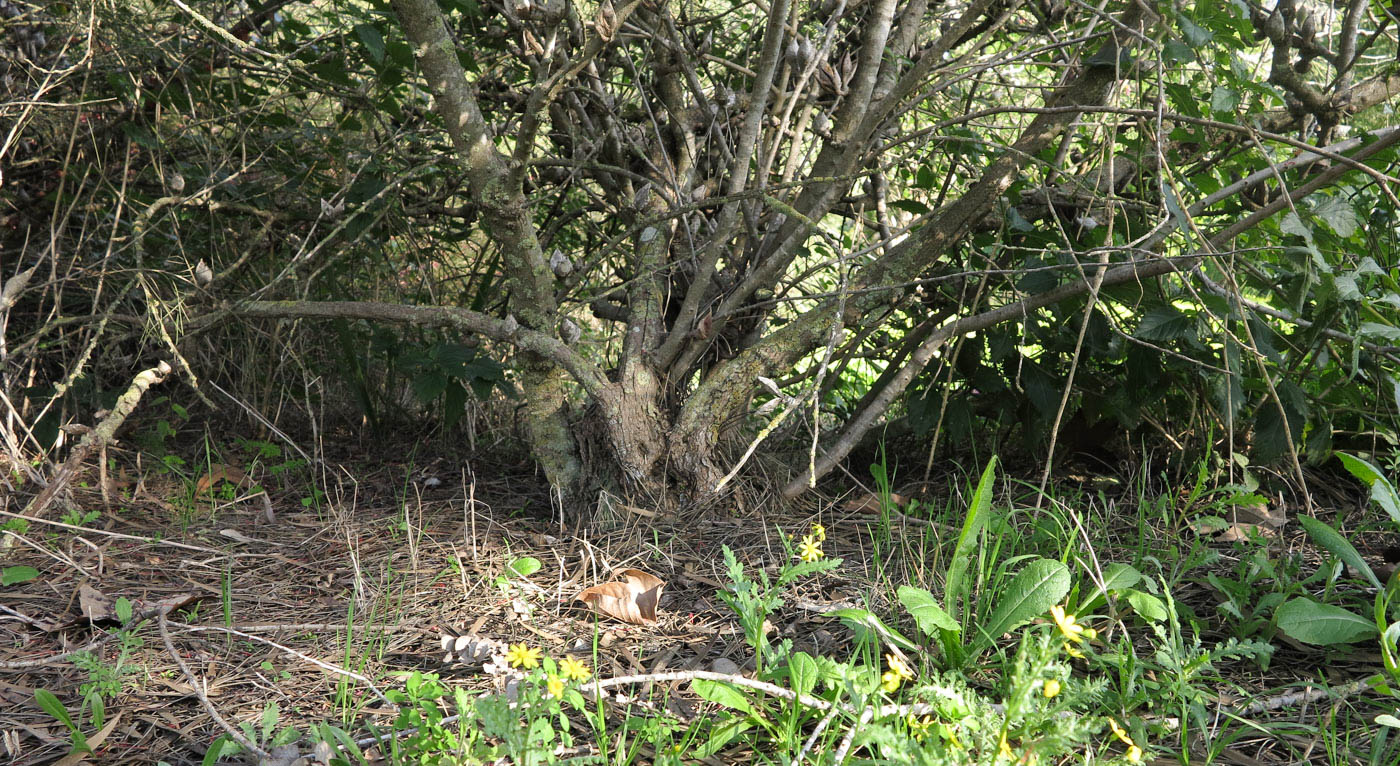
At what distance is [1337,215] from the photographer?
1778 millimetres

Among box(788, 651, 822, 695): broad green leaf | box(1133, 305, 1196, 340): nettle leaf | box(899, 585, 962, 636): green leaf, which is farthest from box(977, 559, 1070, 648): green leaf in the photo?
box(1133, 305, 1196, 340): nettle leaf

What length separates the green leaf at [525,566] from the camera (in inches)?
75.5

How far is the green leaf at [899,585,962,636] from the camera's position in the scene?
1.49m

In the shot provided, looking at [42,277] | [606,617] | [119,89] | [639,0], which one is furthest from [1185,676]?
[42,277]

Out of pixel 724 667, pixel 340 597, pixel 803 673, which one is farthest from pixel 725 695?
pixel 340 597

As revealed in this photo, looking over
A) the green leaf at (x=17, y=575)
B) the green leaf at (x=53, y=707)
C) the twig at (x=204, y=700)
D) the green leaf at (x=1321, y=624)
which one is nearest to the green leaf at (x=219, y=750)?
the twig at (x=204, y=700)

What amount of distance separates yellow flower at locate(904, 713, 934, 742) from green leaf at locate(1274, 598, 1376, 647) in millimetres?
653

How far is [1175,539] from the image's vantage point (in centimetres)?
190

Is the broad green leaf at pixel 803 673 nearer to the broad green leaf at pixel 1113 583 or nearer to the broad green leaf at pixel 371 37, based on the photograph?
the broad green leaf at pixel 1113 583

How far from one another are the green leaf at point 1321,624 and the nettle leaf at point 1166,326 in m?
0.69

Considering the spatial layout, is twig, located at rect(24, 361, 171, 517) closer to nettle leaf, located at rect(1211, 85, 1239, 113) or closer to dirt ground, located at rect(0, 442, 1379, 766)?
dirt ground, located at rect(0, 442, 1379, 766)

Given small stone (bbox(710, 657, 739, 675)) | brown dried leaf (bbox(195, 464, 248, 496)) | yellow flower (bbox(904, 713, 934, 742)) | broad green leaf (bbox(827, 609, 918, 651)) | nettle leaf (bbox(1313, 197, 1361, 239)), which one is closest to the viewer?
yellow flower (bbox(904, 713, 934, 742))

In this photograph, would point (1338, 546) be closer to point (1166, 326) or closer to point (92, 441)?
point (1166, 326)

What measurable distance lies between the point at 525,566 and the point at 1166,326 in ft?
4.96
